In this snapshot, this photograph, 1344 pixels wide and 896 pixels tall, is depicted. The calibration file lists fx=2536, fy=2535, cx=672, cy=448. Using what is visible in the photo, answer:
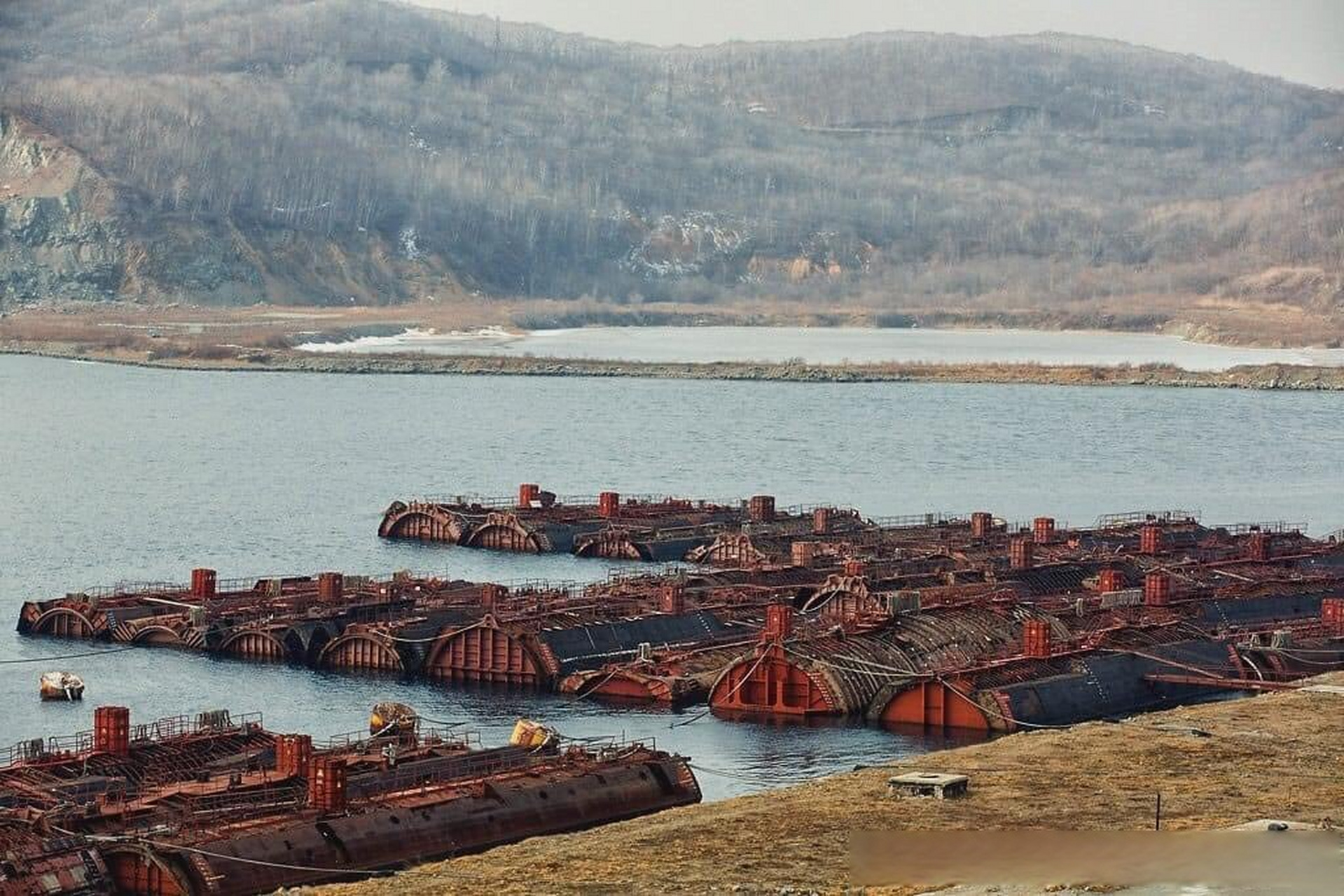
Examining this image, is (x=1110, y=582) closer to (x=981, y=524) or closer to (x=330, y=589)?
(x=981, y=524)

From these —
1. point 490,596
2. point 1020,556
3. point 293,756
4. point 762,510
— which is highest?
point 293,756

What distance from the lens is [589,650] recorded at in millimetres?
57719

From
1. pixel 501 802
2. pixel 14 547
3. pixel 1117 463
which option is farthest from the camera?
pixel 1117 463

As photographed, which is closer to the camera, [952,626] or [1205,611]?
[952,626]

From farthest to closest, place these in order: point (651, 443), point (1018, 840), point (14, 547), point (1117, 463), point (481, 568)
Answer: point (651, 443), point (1117, 463), point (14, 547), point (481, 568), point (1018, 840)

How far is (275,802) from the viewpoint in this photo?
36844 mm

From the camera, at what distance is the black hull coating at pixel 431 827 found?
3366 cm

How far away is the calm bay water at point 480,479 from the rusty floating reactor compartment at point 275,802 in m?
4.33

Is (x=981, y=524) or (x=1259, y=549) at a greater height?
(x=1259, y=549)

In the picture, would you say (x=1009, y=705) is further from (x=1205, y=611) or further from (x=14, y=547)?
(x=14, y=547)

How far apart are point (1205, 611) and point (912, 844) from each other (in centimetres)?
3468

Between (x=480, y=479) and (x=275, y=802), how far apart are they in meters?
90.4

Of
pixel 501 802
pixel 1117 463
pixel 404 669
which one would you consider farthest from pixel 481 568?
pixel 1117 463

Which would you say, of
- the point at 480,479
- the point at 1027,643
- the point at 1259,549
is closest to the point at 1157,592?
the point at 1027,643
